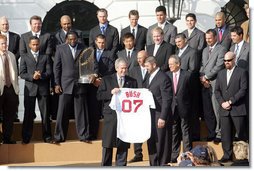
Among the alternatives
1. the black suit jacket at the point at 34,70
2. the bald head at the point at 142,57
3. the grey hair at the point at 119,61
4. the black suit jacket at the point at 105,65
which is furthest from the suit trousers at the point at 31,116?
the bald head at the point at 142,57

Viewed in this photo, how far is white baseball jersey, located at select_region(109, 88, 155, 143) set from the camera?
11117 millimetres

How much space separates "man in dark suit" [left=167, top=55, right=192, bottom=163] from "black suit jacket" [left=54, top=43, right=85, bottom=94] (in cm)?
137

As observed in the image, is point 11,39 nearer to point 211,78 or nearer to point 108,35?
point 108,35

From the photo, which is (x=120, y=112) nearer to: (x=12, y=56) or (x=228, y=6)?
(x=12, y=56)

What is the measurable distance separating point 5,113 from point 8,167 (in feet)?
3.23

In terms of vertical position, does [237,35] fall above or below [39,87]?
above

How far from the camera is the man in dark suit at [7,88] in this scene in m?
11.7

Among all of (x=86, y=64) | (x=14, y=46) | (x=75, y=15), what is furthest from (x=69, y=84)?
(x=75, y=15)

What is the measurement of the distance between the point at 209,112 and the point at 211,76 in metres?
0.55

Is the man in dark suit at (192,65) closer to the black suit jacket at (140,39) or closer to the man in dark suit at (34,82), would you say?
the black suit jacket at (140,39)

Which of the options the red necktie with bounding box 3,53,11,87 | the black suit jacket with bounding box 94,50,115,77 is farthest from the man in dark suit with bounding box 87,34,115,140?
the red necktie with bounding box 3,53,11,87

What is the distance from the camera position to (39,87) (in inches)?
467

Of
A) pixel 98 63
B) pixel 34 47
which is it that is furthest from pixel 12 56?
pixel 98 63

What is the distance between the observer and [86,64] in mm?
11750
